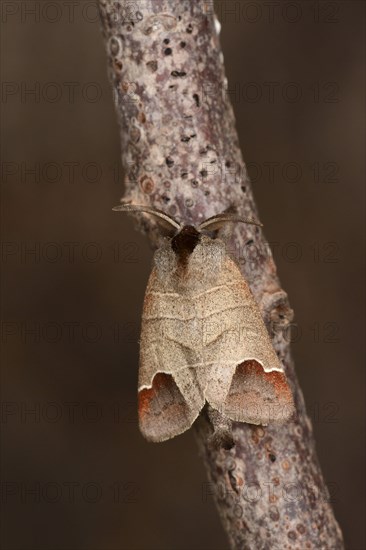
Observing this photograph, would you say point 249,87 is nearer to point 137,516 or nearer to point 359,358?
point 359,358

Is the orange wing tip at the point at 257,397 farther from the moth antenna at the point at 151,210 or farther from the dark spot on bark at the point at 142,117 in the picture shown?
the dark spot on bark at the point at 142,117

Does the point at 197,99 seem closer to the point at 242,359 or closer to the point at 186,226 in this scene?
the point at 186,226

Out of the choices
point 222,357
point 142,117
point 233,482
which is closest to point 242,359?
point 222,357

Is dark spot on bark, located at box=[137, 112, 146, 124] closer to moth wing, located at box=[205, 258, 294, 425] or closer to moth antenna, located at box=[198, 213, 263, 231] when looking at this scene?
moth antenna, located at box=[198, 213, 263, 231]

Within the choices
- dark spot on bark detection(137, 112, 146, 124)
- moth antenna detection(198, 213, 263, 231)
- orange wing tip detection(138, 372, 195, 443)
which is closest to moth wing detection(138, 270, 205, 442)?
orange wing tip detection(138, 372, 195, 443)

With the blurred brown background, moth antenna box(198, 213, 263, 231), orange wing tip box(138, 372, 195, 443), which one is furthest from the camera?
the blurred brown background
